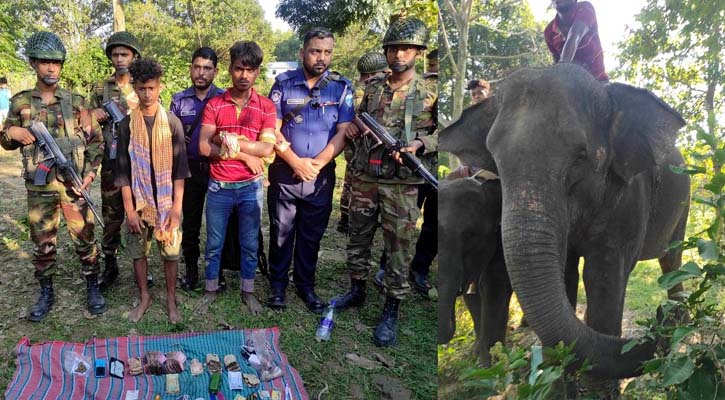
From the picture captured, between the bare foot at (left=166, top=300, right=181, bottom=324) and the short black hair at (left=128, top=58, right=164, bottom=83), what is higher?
the short black hair at (left=128, top=58, right=164, bottom=83)

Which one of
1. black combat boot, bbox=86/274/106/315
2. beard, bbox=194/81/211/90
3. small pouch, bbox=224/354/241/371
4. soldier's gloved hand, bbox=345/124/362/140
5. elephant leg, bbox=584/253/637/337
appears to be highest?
beard, bbox=194/81/211/90

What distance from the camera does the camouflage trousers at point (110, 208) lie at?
136 inches

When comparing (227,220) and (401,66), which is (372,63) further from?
(227,220)

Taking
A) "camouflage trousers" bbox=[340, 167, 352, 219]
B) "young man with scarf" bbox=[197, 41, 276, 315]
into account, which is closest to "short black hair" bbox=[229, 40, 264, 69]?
"young man with scarf" bbox=[197, 41, 276, 315]

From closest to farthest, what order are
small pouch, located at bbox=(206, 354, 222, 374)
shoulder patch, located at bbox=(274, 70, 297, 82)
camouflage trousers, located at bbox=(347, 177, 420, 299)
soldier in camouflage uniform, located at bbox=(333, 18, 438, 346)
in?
small pouch, located at bbox=(206, 354, 222, 374) → soldier in camouflage uniform, located at bbox=(333, 18, 438, 346) → camouflage trousers, located at bbox=(347, 177, 420, 299) → shoulder patch, located at bbox=(274, 70, 297, 82)

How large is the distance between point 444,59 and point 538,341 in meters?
0.67

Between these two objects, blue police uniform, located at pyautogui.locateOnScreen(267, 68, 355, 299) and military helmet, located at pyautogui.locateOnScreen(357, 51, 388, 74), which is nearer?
military helmet, located at pyautogui.locateOnScreen(357, 51, 388, 74)

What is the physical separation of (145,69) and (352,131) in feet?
3.64

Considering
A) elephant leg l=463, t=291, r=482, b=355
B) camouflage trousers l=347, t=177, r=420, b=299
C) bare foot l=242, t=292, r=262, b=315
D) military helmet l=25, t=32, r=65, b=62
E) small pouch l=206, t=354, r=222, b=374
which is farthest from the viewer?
bare foot l=242, t=292, r=262, b=315

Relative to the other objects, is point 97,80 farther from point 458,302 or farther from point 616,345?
point 616,345

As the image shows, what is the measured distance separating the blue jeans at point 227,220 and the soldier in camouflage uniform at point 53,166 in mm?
616

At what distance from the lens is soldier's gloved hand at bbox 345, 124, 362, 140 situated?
314 centimetres

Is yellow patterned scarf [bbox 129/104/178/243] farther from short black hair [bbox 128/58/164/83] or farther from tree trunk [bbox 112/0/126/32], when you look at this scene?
tree trunk [bbox 112/0/126/32]

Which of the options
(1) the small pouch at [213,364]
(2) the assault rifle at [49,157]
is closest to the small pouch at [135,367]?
(1) the small pouch at [213,364]
